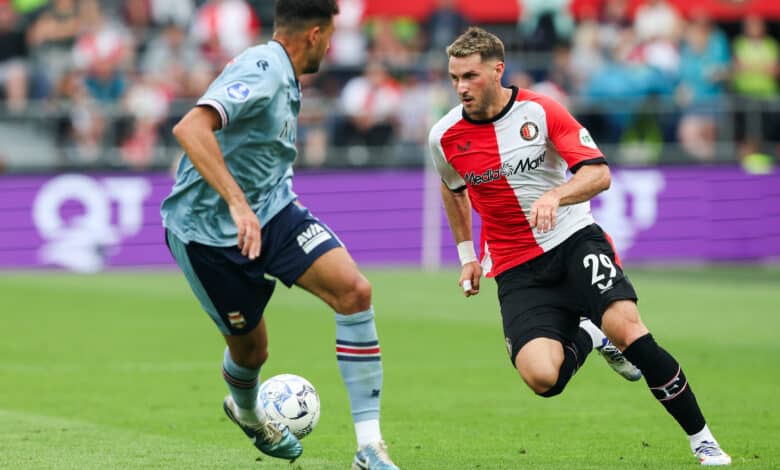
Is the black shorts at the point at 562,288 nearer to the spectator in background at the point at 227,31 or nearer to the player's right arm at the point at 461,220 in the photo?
the player's right arm at the point at 461,220

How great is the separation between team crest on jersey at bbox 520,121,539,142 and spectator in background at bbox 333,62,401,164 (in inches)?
541

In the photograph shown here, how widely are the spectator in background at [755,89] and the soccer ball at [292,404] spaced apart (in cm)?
1586

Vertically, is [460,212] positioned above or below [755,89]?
above

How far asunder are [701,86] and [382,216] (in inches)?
232

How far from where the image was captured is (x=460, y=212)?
829 cm

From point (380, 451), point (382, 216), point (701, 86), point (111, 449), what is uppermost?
point (380, 451)

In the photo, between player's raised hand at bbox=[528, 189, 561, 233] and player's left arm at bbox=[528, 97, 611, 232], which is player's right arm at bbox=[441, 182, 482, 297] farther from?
player's raised hand at bbox=[528, 189, 561, 233]

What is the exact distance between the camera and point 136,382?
35.1ft

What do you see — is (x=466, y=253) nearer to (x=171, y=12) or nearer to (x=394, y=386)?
(x=394, y=386)

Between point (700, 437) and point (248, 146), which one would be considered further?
point (700, 437)

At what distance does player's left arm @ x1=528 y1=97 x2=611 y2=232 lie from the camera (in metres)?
7.08

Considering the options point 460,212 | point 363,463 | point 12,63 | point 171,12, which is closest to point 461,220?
point 460,212

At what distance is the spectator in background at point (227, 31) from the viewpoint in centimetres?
2219

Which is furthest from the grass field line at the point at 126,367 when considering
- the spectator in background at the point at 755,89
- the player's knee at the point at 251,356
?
the spectator in background at the point at 755,89
